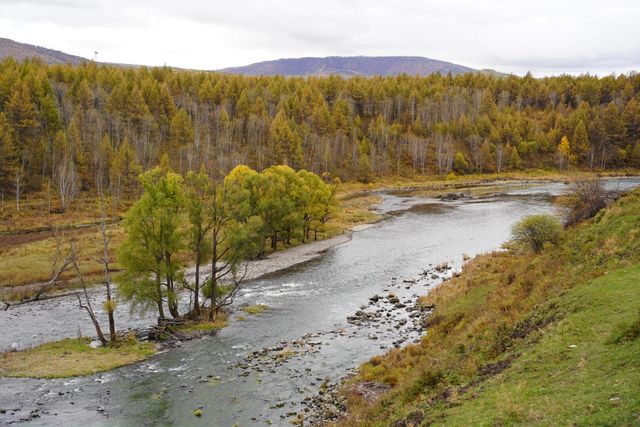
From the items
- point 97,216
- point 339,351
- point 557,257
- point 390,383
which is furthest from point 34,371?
point 97,216

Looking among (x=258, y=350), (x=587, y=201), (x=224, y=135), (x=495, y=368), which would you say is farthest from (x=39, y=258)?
(x=224, y=135)

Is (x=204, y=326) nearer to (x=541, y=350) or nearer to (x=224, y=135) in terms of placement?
(x=541, y=350)

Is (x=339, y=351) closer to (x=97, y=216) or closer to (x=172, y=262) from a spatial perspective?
(x=172, y=262)

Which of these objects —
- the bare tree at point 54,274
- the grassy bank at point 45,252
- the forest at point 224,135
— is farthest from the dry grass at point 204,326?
the forest at point 224,135

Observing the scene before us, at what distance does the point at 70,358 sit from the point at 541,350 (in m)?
31.3

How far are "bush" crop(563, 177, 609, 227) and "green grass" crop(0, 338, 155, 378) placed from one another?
36276 millimetres

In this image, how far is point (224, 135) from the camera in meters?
155

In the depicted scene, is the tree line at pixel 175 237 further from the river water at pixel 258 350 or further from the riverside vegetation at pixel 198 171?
the river water at pixel 258 350

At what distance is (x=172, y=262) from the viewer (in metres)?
45.6

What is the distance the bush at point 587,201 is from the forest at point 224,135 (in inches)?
2894

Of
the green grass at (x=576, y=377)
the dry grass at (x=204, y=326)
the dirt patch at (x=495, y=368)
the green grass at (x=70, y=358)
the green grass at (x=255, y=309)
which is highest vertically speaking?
the green grass at (x=576, y=377)

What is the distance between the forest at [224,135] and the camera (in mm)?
109312

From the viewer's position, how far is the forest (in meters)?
109

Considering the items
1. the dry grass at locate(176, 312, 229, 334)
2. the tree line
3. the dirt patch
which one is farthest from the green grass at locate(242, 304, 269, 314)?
the dirt patch
